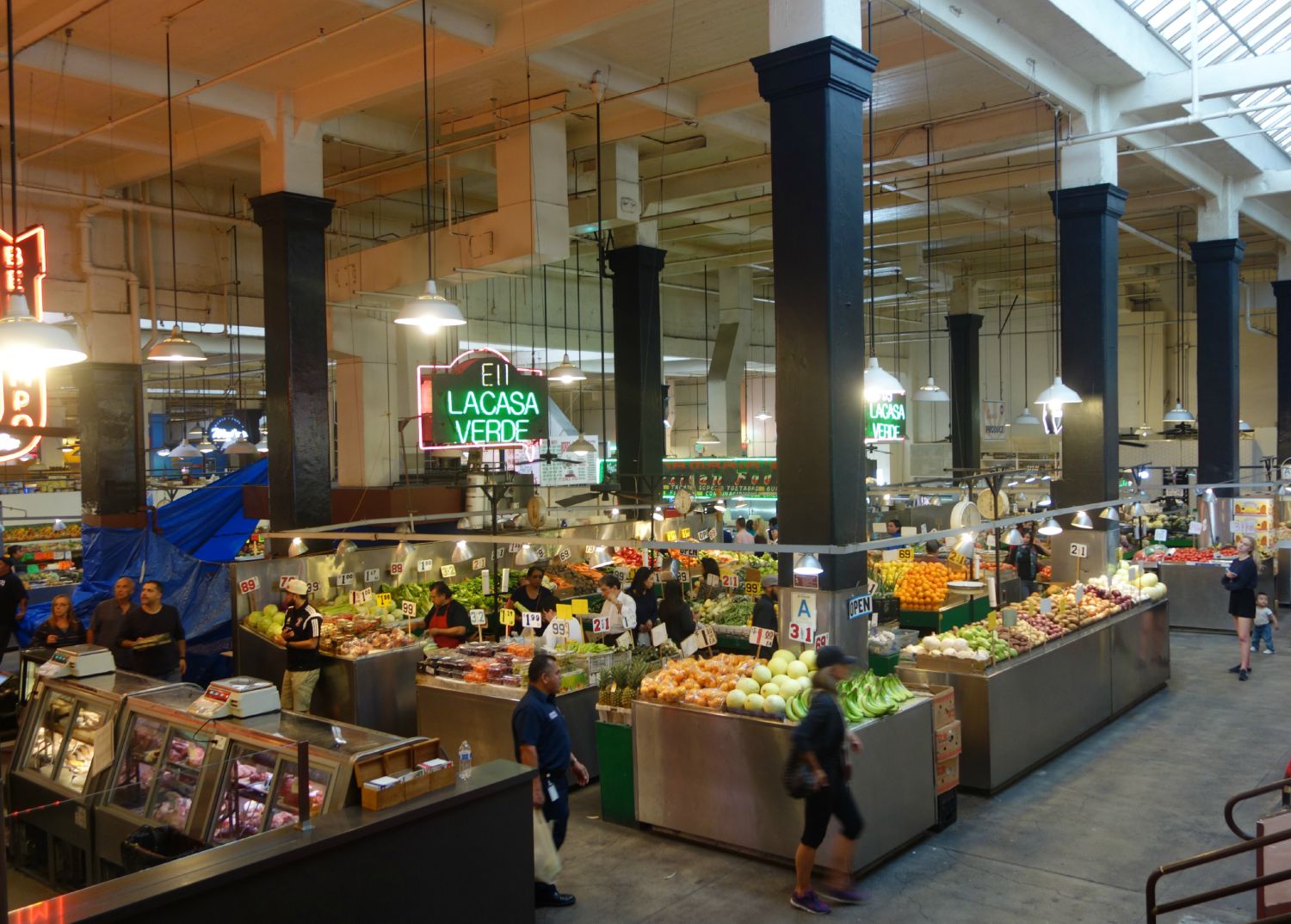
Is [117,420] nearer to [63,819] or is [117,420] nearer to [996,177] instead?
[63,819]

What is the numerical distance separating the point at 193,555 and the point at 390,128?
21.3 feet

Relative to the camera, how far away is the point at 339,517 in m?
15.6

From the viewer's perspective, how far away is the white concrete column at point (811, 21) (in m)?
7.27

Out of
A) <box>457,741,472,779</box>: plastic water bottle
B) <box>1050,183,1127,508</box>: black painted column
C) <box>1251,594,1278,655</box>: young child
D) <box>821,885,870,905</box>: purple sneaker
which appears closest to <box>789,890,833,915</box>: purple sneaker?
<box>821,885,870,905</box>: purple sneaker

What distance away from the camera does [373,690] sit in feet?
31.0

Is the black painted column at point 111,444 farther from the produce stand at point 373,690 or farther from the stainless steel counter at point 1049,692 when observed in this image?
the stainless steel counter at point 1049,692

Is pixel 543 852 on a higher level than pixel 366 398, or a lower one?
lower

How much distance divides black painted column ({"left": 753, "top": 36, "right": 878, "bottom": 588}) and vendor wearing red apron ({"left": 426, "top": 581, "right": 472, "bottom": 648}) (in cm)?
414

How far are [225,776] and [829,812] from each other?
323cm

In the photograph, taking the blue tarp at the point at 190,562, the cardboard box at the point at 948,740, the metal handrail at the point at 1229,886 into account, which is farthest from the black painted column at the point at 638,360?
the metal handrail at the point at 1229,886

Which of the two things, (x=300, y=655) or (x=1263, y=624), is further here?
(x=1263, y=624)

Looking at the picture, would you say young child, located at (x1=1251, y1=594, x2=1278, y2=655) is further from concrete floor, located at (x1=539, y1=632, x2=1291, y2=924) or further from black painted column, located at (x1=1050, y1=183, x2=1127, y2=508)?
concrete floor, located at (x1=539, y1=632, x2=1291, y2=924)

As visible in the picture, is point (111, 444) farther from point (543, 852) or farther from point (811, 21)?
point (811, 21)

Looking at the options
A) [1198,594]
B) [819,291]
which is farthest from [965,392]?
[819,291]
